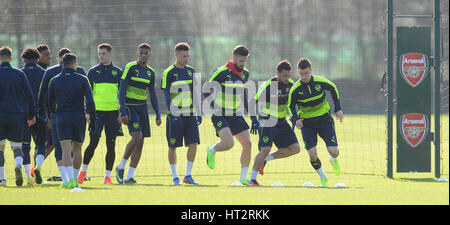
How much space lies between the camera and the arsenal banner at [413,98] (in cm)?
1280

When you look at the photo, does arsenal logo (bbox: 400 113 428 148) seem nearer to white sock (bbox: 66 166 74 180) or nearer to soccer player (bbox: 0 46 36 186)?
white sock (bbox: 66 166 74 180)

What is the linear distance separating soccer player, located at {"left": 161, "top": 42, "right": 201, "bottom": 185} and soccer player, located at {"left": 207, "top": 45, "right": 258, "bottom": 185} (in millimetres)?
348

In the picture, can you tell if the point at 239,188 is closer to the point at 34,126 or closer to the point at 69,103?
the point at 69,103

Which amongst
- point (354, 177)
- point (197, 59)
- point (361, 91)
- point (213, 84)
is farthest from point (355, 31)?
point (213, 84)

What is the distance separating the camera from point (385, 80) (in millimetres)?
12938

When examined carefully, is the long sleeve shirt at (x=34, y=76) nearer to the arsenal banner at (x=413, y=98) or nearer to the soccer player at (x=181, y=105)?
the soccer player at (x=181, y=105)

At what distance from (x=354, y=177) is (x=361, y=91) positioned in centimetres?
1699

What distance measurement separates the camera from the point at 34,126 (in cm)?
1194

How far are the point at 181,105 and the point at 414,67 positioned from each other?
3.86 metres

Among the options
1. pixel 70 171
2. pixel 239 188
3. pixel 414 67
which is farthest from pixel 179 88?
pixel 414 67

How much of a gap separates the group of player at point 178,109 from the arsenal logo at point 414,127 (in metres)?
1.69

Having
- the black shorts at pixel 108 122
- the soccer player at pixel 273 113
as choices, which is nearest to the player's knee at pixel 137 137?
the black shorts at pixel 108 122

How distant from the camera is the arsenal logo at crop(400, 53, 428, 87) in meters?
12.8

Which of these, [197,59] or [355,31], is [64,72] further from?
[355,31]
